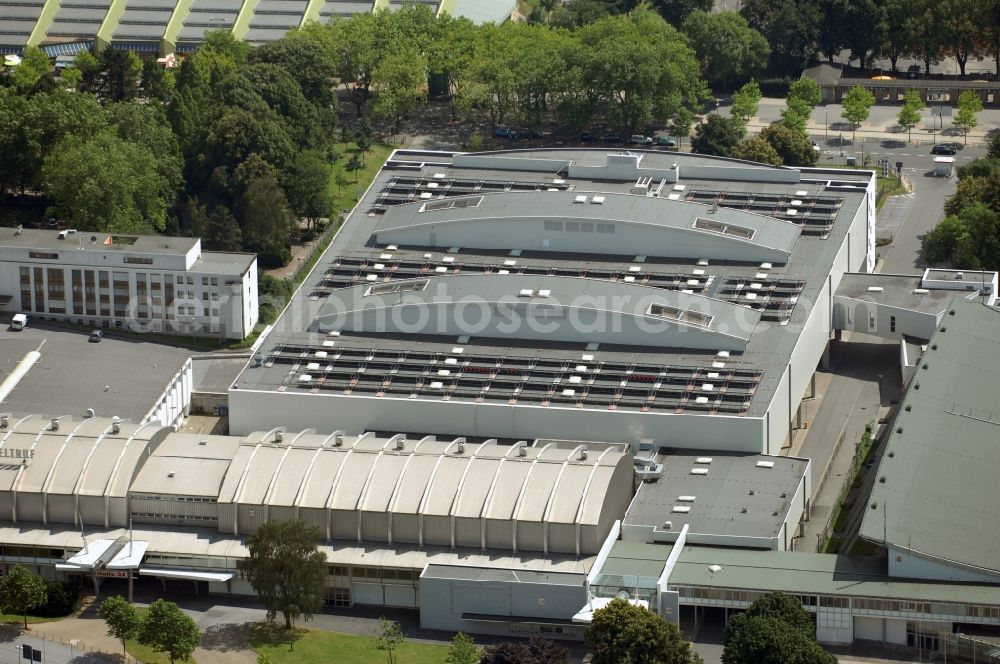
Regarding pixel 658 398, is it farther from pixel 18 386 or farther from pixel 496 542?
pixel 18 386

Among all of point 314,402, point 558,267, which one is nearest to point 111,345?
point 314,402

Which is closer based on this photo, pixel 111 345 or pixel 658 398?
pixel 658 398

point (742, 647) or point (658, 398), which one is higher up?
point (658, 398)

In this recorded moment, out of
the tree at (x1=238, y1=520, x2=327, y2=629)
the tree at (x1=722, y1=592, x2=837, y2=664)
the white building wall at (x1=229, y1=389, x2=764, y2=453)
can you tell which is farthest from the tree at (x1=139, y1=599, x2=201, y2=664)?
the tree at (x1=722, y1=592, x2=837, y2=664)

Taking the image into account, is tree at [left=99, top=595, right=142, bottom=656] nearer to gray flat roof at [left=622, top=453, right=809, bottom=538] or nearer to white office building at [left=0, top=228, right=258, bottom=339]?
gray flat roof at [left=622, top=453, right=809, bottom=538]

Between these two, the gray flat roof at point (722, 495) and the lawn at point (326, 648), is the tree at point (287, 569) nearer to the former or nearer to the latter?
the lawn at point (326, 648)
